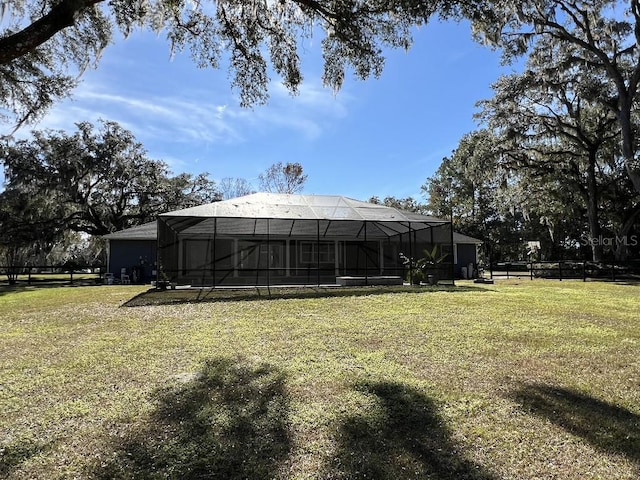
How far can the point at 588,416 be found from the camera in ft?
9.01

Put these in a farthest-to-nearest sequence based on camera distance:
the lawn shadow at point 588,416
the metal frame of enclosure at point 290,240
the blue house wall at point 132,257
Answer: the blue house wall at point 132,257 → the metal frame of enclosure at point 290,240 → the lawn shadow at point 588,416

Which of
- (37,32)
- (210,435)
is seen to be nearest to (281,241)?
(37,32)

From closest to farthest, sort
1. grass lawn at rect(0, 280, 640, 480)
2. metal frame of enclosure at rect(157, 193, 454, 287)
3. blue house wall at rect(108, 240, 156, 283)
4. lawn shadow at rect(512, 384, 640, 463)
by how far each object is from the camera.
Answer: grass lawn at rect(0, 280, 640, 480), lawn shadow at rect(512, 384, 640, 463), metal frame of enclosure at rect(157, 193, 454, 287), blue house wall at rect(108, 240, 156, 283)

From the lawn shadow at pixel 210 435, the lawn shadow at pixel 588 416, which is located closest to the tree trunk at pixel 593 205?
the lawn shadow at pixel 588 416

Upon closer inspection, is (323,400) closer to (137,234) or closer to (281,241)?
(281,241)

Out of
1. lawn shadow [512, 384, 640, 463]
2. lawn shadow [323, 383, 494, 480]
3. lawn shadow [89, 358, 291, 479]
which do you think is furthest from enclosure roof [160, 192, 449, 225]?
lawn shadow [512, 384, 640, 463]

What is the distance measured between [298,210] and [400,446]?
1139 centimetres

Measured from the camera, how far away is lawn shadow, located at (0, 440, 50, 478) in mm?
2182

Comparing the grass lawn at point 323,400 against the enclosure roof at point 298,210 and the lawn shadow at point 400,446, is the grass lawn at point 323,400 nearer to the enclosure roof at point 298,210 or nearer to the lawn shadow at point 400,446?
the lawn shadow at point 400,446

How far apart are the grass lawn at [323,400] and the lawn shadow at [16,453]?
0.04 feet

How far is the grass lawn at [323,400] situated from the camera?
2.22 meters

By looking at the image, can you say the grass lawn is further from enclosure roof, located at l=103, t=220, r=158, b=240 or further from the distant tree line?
the distant tree line

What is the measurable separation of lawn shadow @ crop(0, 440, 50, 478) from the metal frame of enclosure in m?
8.72

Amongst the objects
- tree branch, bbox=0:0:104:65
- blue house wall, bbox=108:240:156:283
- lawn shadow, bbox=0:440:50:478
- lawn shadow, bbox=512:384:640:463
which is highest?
tree branch, bbox=0:0:104:65
